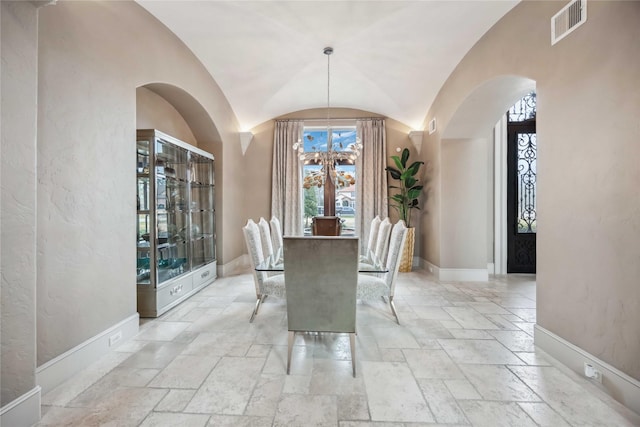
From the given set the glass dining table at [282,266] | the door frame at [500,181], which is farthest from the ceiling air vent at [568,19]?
the door frame at [500,181]

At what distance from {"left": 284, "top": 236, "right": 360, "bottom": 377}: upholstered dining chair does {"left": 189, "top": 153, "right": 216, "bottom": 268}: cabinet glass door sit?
2.43 meters

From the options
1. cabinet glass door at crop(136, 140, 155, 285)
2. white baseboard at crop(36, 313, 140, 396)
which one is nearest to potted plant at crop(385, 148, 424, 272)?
cabinet glass door at crop(136, 140, 155, 285)

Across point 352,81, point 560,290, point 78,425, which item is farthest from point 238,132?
point 560,290

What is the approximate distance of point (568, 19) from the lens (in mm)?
1955

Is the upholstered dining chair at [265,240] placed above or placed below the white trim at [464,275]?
above

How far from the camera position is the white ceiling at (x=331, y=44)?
2826 millimetres

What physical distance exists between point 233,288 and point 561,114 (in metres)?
4.03

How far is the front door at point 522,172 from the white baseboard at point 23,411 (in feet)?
19.5

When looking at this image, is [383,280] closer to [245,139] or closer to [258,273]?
[258,273]

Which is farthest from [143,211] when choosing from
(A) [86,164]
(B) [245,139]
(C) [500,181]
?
(C) [500,181]

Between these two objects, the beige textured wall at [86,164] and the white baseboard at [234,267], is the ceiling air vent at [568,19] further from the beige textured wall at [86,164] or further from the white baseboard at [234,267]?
the white baseboard at [234,267]

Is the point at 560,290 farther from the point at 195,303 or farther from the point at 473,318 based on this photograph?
the point at 195,303

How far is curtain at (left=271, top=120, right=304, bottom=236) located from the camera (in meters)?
5.70

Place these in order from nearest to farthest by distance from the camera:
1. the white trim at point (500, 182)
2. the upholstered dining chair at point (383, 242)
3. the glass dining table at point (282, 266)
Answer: the glass dining table at point (282, 266) → the upholstered dining chair at point (383, 242) → the white trim at point (500, 182)
